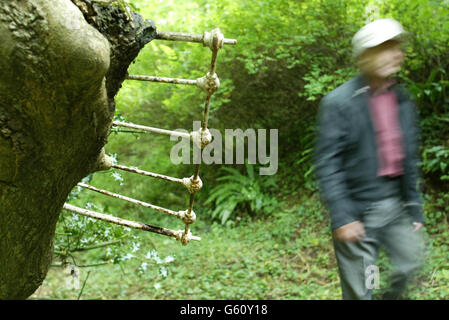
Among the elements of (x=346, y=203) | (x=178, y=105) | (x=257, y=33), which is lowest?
(x=346, y=203)

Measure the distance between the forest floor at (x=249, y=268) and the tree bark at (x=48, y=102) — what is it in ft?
6.83

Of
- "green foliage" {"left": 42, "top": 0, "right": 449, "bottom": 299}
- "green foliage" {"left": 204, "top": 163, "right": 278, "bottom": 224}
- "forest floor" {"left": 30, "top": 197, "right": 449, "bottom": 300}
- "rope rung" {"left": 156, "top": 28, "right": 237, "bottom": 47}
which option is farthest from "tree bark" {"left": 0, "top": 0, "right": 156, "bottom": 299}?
"green foliage" {"left": 204, "top": 163, "right": 278, "bottom": 224}

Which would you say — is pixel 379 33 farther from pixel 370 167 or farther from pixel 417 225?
pixel 417 225

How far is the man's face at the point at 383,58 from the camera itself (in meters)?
1.57

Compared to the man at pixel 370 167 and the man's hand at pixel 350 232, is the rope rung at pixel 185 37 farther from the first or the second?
the man's hand at pixel 350 232

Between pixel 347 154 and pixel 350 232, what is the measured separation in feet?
0.95

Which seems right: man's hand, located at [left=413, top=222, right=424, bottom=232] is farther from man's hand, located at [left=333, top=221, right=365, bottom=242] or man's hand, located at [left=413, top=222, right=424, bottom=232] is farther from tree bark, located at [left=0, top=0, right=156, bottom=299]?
tree bark, located at [left=0, top=0, right=156, bottom=299]

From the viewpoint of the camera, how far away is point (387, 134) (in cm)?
161

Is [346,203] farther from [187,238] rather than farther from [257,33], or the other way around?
[257,33]

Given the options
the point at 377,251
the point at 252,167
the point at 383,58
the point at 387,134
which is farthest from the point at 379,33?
the point at 252,167

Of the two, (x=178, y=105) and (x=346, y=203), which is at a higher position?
(x=178, y=105)
